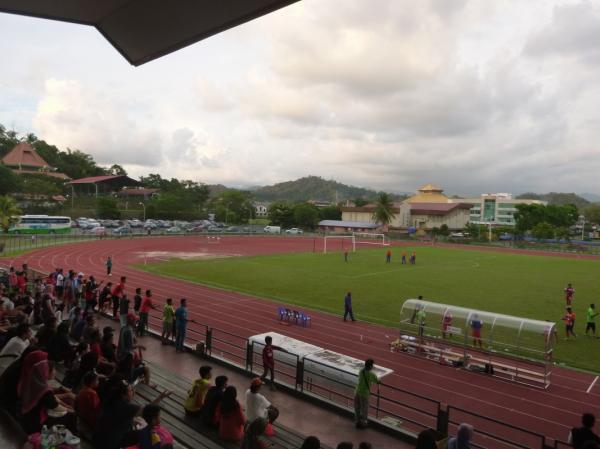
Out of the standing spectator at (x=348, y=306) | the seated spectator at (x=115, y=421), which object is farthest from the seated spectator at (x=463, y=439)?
the standing spectator at (x=348, y=306)

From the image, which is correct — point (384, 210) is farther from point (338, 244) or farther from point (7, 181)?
point (7, 181)

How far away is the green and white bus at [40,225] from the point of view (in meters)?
58.1

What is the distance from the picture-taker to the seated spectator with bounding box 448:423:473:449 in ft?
19.1

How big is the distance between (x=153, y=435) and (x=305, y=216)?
9671cm

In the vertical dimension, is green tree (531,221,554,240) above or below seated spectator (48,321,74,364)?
above

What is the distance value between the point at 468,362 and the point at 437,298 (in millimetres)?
11756

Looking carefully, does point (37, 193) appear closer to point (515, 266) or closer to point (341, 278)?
point (341, 278)

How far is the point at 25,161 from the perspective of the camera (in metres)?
99.5

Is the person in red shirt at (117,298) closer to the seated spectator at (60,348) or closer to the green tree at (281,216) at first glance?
the seated spectator at (60,348)

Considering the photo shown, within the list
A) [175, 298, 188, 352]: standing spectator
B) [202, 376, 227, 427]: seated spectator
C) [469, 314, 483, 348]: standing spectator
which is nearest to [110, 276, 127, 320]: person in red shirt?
[175, 298, 188, 352]: standing spectator

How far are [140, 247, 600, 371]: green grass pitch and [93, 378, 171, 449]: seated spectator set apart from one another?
14.7 metres

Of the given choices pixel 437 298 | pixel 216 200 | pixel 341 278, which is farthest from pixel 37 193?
pixel 437 298

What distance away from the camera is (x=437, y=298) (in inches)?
998

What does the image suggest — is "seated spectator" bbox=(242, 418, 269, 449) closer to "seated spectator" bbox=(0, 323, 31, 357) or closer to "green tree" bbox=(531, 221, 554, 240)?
"seated spectator" bbox=(0, 323, 31, 357)
